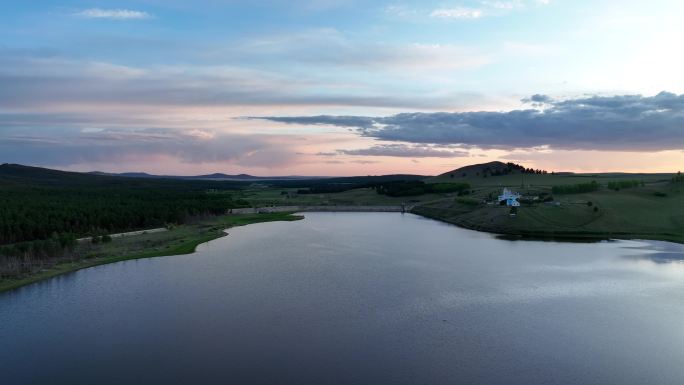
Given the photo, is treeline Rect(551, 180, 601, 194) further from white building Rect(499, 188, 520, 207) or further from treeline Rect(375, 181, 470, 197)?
treeline Rect(375, 181, 470, 197)

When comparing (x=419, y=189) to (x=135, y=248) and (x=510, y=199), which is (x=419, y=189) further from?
(x=135, y=248)

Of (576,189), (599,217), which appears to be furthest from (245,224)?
(576,189)

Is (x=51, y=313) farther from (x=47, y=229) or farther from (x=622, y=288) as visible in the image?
(x=622, y=288)

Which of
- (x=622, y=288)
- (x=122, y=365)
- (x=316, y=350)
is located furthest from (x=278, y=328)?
(x=622, y=288)

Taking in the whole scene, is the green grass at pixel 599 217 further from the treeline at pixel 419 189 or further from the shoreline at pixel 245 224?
the treeline at pixel 419 189

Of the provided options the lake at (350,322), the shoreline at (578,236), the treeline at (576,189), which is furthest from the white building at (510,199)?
the lake at (350,322)

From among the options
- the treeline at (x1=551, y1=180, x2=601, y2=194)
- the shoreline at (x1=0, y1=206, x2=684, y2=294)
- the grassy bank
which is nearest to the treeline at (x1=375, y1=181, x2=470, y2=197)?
the shoreline at (x1=0, y1=206, x2=684, y2=294)
